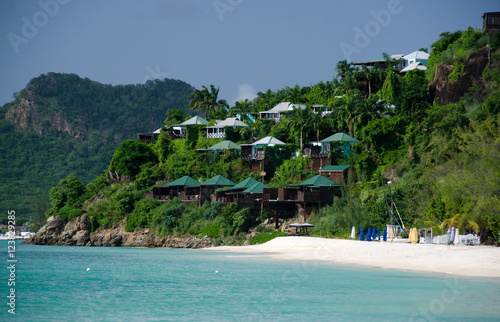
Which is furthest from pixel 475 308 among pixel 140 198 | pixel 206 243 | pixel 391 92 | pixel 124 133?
pixel 124 133

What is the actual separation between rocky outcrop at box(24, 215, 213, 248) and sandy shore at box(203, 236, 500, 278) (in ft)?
53.1

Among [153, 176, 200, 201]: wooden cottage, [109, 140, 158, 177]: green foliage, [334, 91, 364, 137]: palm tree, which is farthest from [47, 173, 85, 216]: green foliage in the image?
[334, 91, 364, 137]: palm tree

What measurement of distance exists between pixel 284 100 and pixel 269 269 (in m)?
48.9

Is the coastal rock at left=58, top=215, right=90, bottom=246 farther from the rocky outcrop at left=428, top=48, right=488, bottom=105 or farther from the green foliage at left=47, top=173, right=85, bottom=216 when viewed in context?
the rocky outcrop at left=428, top=48, right=488, bottom=105

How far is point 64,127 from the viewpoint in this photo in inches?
5787

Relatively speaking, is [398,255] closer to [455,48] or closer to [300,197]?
[300,197]

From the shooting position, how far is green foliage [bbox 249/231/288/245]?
54.2 meters

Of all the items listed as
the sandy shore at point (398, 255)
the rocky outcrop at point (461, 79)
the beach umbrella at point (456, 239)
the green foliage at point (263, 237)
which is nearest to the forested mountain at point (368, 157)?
the rocky outcrop at point (461, 79)

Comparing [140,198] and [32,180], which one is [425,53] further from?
[32,180]

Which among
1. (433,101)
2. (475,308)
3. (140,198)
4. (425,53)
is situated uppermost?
(425,53)

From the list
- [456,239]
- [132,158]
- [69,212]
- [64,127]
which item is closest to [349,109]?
[132,158]

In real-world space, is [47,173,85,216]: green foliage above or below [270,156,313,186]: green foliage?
below

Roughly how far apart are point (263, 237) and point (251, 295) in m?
30.1

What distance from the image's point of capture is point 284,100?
265 ft
